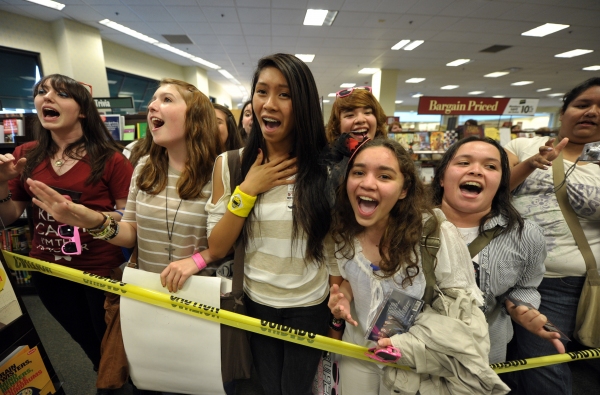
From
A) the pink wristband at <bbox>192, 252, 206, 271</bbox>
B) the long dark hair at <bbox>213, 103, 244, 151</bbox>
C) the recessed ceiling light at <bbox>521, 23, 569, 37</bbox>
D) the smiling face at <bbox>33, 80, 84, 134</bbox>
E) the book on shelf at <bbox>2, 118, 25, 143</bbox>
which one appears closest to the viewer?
the pink wristband at <bbox>192, 252, 206, 271</bbox>

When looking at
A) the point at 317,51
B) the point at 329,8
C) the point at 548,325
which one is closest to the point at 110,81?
the point at 317,51

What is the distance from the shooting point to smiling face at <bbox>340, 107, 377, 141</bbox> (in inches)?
67.9

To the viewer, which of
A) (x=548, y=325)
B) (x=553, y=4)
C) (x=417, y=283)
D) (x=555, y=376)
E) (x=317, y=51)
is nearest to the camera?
(x=417, y=283)

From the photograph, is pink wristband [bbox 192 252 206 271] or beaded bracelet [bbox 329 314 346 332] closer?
pink wristband [bbox 192 252 206 271]

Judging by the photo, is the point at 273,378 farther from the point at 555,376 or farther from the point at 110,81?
the point at 110,81

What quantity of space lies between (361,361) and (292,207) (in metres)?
0.83

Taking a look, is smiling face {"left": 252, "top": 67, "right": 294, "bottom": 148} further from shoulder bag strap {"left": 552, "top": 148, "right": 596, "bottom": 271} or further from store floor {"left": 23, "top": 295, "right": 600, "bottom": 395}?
store floor {"left": 23, "top": 295, "right": 600, "bottom": 395}

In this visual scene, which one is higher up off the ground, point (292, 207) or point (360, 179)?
point (360, 179)

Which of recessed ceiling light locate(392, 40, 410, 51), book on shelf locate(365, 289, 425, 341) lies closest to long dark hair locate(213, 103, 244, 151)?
book on shelf locate(365, 289, 425, 341)

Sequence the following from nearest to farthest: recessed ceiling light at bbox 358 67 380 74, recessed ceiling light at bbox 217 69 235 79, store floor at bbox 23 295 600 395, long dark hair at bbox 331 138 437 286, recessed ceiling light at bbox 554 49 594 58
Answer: long dark hair at bbox 331 138 437 286
store floor at bbox 23 295 600 395
recessed ceiling light at bbox 554 49 594 58
recessed ceiling light at bbox 358 67 380 74
recessed ceiling light at bbox 217 69 235 79

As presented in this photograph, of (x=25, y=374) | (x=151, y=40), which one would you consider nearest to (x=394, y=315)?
(x=25, y=374)

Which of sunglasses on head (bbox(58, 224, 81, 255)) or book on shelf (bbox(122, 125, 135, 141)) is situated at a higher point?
book on shelf (bbox(122, 125, 135, 141))

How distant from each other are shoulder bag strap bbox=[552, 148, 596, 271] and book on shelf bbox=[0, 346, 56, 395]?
9.50 ft

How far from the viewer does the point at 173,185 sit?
4.33 feet
